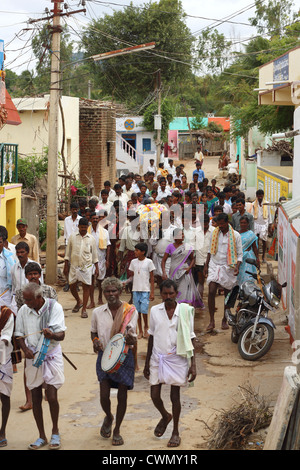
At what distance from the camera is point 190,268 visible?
9656 millimetres

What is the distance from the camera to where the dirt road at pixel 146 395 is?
6.16 metres

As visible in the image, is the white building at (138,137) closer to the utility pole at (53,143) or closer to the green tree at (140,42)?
the green tree at (140,42)

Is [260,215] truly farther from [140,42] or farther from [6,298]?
[140,42]

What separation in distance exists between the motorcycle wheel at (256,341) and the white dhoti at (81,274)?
3.11 metres

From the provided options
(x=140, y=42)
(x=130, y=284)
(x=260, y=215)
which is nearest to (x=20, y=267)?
(x=130, y=284)

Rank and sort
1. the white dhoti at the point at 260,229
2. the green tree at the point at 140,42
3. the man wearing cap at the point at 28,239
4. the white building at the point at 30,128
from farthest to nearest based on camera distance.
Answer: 1. the green tree at the point at 140,42
2. the white building at the point at 30,128
3. the white dhoti at the point at 260,229
4. the man wearing cap at the point at 28,239

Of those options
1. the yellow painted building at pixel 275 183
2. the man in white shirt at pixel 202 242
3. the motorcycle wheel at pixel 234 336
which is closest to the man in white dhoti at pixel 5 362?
the motorcycle wheel at pixel 234 336

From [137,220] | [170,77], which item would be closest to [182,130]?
[170,77]

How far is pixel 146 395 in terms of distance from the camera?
7.48 meters

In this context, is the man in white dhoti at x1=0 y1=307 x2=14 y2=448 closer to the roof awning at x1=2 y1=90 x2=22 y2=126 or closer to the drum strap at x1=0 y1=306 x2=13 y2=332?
the drum strap at x1=0 y1=306 x2=13 y2=332

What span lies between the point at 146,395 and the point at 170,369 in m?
1.59

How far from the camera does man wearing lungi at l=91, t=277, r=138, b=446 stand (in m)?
6.03

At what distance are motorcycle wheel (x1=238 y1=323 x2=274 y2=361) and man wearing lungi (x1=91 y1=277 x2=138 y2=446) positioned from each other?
287 centimetres
